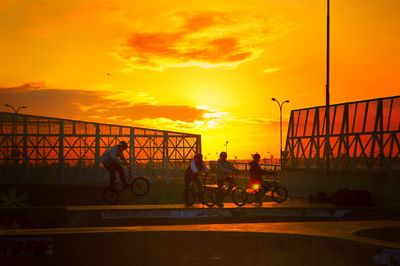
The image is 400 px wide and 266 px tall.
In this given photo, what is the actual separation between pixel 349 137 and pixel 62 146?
119ft

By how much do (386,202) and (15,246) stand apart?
67.2ft

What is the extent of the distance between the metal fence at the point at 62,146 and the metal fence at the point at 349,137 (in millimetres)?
28569

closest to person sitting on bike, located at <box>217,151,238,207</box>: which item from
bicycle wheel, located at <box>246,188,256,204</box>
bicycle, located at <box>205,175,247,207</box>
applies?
bicycle, located at <box>205,175,247,207</box>

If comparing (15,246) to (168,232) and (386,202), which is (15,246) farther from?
(386,202)

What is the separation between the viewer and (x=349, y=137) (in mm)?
34844

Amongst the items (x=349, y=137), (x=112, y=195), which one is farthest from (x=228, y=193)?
(x=349, y=137)

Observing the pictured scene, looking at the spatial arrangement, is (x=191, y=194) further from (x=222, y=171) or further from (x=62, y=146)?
(x=62, y=146)

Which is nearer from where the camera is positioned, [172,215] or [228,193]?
[172,215]

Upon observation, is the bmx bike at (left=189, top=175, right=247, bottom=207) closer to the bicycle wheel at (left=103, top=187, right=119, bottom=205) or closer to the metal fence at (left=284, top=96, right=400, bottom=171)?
the bicycle wheel at (left=103, top=187, right=119, bottom=205)

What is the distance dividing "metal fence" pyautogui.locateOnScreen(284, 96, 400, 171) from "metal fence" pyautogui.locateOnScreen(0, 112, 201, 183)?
93.7 feet

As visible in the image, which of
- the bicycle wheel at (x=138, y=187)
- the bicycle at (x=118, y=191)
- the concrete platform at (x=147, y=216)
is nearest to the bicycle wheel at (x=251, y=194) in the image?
the bicycle wheel at (x=138, y=187)

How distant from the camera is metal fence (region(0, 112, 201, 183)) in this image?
63.7 meters

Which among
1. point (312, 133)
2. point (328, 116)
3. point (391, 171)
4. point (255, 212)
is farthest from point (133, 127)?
point (255, 212)

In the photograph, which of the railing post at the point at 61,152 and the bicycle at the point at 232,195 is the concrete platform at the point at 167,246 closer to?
the bicycle at the point at 232,195
